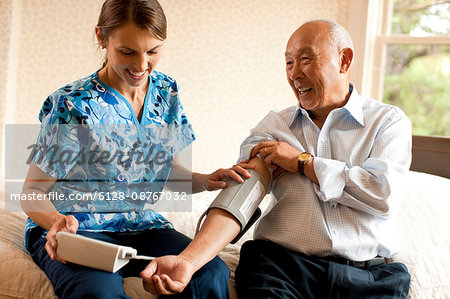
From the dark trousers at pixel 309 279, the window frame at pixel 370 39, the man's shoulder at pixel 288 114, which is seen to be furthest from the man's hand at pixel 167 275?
the window frame at pixel 370 39

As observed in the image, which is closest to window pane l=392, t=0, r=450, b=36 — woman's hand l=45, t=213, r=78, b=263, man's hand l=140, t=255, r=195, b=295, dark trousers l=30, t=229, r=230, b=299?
dark trousers l=30, t=229, r=230, b=299

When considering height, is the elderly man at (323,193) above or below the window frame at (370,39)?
below

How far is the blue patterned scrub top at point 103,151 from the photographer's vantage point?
1.54m

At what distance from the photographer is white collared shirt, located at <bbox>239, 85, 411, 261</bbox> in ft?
5.24

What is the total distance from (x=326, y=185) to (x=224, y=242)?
0.36 meters

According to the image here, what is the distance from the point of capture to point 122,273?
153cm

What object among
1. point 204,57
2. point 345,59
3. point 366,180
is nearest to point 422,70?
A: point 204,57

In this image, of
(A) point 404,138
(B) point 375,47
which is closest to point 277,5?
(B) point 375,47

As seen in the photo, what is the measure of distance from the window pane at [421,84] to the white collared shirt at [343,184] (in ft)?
5.18

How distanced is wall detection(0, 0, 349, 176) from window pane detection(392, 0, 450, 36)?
328 mm

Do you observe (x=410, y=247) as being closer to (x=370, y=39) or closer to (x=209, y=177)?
(x=209, y=177)

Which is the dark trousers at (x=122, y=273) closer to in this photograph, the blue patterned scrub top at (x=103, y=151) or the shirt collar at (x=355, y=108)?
the blue patterned scrub top at (x=103, y=151)

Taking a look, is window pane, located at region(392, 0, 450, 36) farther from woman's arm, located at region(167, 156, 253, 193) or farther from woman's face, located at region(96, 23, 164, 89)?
woman's face, located at region(96, 23, 164, 89)

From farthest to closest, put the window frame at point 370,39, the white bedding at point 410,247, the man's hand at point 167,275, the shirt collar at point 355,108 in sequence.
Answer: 1. the window frame at point 370,39
2. the shirt collar at point 355,108
3. the white bedding at point 410,247
4. the man's hand at point 167,275
